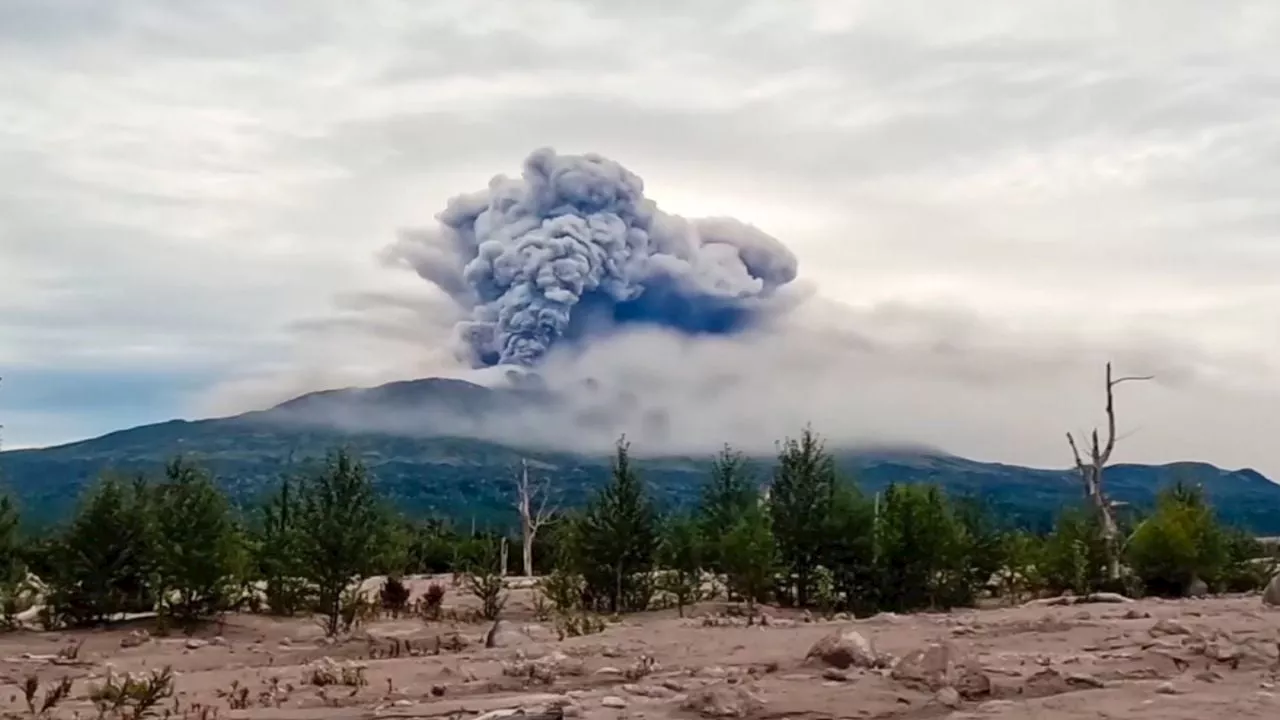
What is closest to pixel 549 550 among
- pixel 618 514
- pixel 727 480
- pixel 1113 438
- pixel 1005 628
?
pixel 727 480

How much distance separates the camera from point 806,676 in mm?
12562

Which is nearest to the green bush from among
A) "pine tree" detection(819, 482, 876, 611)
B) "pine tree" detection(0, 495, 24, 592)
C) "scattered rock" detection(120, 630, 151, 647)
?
"pine tree" detection(819, 482, 876, 611)

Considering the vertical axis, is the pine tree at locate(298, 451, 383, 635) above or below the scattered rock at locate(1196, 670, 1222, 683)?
above

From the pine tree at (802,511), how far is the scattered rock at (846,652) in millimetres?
19857

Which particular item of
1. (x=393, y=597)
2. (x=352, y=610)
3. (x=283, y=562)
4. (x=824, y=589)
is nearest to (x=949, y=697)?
(x=352, y=610)

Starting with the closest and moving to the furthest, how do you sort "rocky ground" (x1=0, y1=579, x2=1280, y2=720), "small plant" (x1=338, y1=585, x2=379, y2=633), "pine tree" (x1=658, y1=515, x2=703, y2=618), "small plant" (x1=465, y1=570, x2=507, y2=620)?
"rocky ground" (x1=0, y1=579, x2=1280, y2=720) < "small plant" (x1=338, y1=585, x2=379, y2=633) < "small plant" (x1=465, y1=570, x2=507, y2=620) < "pine tree" (x1=658, y1=515, x2=703, y2=618)

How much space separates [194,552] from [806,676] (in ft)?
63.3

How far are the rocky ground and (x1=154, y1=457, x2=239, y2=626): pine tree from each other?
28.6 feet

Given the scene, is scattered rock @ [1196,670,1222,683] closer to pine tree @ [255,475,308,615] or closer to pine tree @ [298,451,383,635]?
pine tree @ [298,451,383,635]

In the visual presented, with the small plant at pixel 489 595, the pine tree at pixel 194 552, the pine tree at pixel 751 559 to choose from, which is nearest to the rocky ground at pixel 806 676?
the pine tree at pixel 194 552

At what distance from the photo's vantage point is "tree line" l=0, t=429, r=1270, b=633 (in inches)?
1117

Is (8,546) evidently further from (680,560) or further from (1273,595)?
(1273,595)

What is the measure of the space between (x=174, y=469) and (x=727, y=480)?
17.4 m

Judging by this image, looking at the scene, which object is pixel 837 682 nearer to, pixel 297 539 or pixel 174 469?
pixel 297 539
